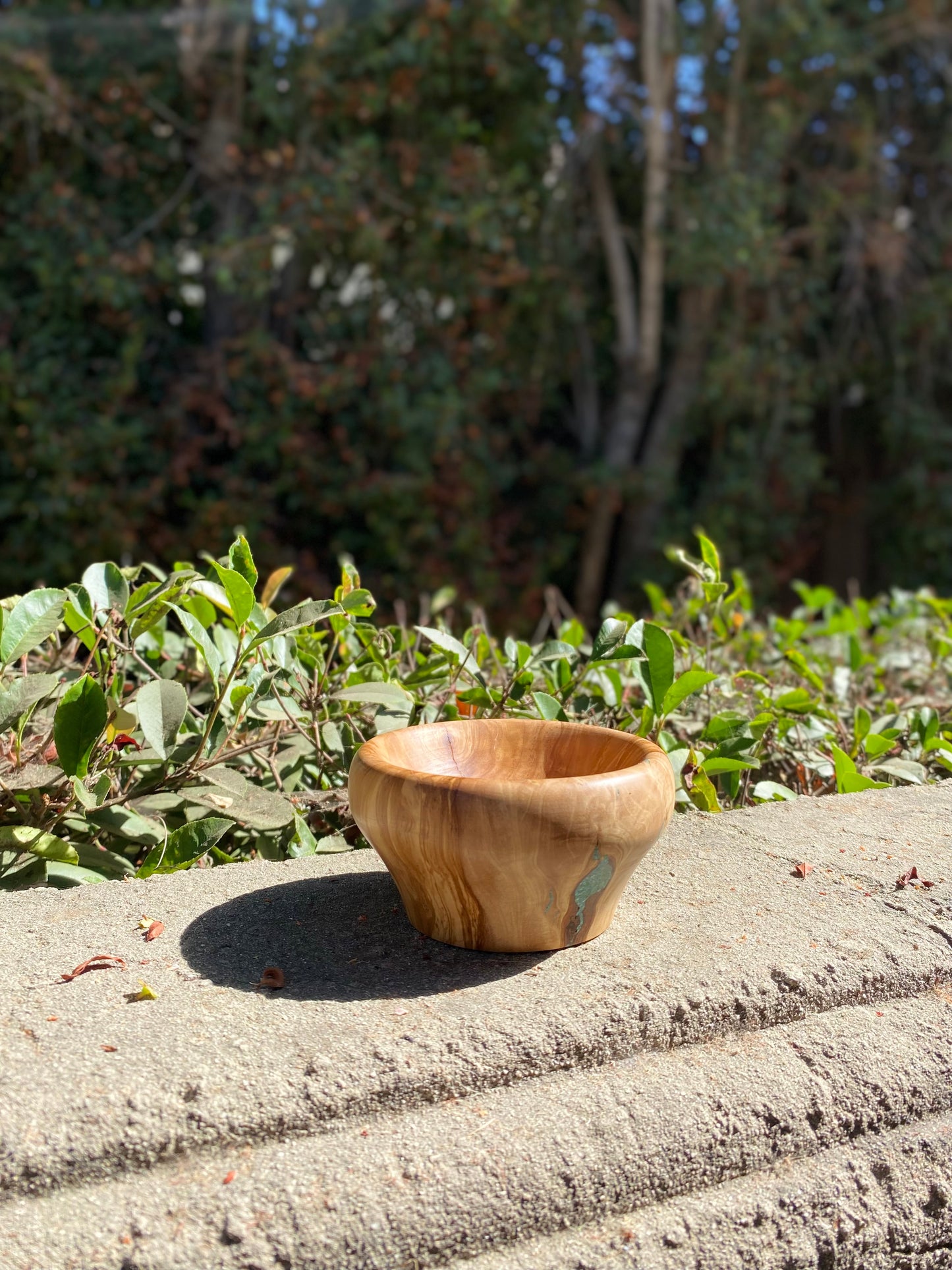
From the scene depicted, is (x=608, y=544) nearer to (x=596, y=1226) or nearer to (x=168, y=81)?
(x=168, y=81)

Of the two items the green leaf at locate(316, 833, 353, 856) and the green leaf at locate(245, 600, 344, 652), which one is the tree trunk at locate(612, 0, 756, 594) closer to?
the green leaf at locate(316, 833, 353, 856)

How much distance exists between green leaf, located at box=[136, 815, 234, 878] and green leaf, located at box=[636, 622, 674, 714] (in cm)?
55

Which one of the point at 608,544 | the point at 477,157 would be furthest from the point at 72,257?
the point at 608,544

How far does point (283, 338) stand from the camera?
19.3ft

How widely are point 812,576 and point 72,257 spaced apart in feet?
17.2

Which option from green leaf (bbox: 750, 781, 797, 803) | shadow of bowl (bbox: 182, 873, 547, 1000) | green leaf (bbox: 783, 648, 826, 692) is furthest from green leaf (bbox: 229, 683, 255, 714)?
green leaf (bbox: 783, 648, 826, 692)

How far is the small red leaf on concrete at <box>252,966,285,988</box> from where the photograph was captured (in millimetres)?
988

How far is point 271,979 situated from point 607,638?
0.61 meters

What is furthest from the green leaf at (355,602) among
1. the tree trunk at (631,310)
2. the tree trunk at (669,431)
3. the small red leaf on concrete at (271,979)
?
the tree trunk at (669,431)

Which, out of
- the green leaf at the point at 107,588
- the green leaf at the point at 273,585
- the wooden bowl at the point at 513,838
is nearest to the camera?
the wooden bowl at the point at 513,838

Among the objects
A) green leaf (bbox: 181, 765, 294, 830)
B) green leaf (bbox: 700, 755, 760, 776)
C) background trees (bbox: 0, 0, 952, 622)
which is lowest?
green leaf (bbox: 700, 755, 760, 776)

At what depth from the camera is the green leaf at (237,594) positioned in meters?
1.21

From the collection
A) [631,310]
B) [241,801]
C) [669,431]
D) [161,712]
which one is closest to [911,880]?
[241,801]

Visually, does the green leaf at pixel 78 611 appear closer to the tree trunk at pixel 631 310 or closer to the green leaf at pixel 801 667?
the green leaf at pixel 801 667
